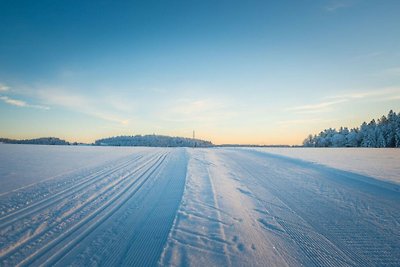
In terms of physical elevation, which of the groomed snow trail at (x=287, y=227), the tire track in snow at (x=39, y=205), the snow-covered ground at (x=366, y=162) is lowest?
the groomed snow trail at (x=287, y=227)

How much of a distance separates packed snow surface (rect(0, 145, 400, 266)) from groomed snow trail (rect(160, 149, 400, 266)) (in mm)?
21

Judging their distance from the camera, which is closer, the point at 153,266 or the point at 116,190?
the point at 153,266

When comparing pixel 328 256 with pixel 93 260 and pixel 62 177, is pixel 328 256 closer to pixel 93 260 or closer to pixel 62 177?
pixel 93 260

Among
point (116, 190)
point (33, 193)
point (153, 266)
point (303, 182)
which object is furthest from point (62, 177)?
point (303, 182)

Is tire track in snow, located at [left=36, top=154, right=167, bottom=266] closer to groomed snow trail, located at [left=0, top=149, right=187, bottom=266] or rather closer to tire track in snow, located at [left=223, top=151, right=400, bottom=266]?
groomed snow trail, located at [left=0, top=149, right=187, bottom=266]

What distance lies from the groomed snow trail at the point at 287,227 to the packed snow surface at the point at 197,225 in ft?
0.07

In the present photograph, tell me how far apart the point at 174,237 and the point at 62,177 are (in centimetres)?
903

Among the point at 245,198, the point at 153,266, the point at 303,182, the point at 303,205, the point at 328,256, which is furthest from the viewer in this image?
the point at 303,182

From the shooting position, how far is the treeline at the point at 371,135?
6606 cm

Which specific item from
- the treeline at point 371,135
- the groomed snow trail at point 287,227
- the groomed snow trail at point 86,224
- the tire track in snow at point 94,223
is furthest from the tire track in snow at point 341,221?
the treeline at point 371,135

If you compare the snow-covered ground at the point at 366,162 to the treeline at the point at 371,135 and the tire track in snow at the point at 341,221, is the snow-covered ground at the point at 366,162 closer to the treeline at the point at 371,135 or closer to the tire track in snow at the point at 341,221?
the tire track in snow at the point at 341,221

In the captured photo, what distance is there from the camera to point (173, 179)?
38.0 feet

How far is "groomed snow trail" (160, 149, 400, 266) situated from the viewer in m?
4.04

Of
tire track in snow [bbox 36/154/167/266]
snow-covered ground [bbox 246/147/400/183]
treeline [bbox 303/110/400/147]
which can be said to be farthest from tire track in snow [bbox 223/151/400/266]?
treeline [bbox 303/110/400/147]
